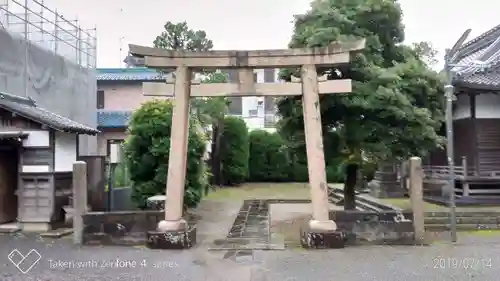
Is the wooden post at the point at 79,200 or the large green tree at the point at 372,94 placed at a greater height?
the large green tree at the point at 372,94

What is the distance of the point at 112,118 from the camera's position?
29.5 meters

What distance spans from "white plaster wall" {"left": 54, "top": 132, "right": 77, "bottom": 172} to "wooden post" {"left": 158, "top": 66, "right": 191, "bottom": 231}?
15.4ft

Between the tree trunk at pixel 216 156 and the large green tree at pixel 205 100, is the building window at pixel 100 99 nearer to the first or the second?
the large green tree at pixel 205 100

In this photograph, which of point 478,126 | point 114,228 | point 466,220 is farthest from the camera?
point 478,126

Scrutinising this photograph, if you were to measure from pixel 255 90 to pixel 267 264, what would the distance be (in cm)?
389

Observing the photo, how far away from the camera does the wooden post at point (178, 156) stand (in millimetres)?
10812

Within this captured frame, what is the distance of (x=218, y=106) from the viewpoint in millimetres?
26328

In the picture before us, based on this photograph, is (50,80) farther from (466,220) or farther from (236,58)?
(466,220)

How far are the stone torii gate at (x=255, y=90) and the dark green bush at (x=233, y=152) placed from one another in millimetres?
17816

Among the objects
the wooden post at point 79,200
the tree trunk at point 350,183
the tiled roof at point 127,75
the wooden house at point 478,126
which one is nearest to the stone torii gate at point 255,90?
the wooden post at point 79,200

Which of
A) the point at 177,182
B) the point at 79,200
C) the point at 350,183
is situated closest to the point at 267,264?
the point at 177,182

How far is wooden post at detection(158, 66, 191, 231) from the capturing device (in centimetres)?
1081

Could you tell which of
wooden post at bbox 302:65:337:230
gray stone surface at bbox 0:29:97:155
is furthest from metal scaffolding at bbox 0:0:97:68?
wooden post at bbox 302:65:337:230

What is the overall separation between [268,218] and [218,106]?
11.9m
